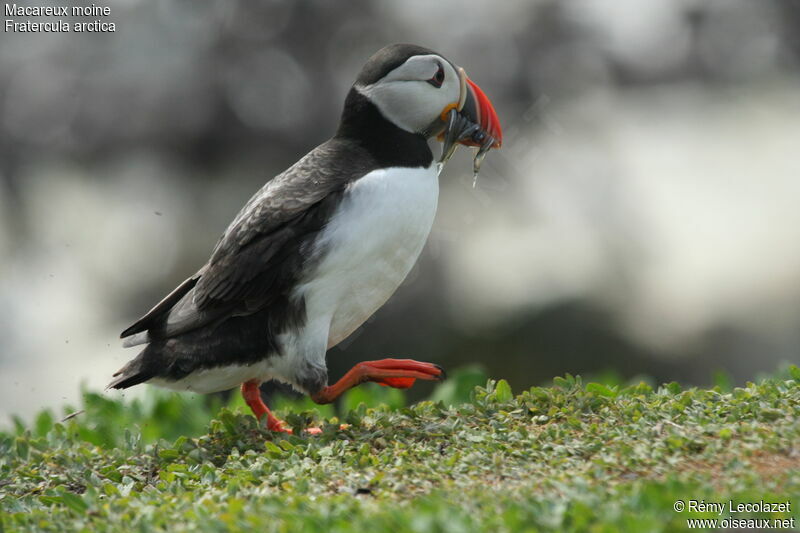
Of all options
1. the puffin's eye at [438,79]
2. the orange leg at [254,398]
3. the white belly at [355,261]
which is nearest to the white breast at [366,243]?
the white belly at [355,261]

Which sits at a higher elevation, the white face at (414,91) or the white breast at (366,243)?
the white face at (414,91)

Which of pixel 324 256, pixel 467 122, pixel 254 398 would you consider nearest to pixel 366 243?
pixel 324 256

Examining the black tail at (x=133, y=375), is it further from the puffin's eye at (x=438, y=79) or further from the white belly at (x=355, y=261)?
the puffin's eye at (x=438, y=79)

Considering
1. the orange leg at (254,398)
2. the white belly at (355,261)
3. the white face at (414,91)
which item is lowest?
the orange leg at (254,398)

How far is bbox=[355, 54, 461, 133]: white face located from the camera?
5.18m

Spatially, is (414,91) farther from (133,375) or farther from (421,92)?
(133,375)

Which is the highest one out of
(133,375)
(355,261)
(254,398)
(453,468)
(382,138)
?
(382,138)

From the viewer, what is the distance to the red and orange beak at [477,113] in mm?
5379

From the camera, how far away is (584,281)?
31.1ft

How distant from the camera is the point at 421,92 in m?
5.19

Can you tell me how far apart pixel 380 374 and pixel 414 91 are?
1.53 m

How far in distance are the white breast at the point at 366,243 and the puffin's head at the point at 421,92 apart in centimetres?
36

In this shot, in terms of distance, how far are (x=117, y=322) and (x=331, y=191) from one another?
15.6 ft

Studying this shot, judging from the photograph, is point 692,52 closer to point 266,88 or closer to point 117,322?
point 266,88
